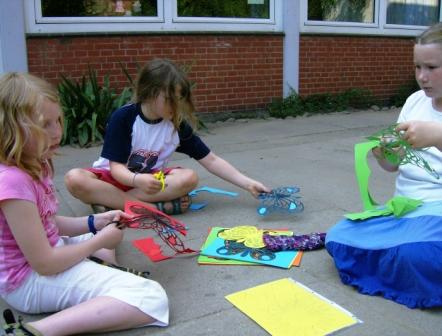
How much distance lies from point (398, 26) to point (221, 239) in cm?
726

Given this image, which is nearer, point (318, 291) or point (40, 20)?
point (318, 291)

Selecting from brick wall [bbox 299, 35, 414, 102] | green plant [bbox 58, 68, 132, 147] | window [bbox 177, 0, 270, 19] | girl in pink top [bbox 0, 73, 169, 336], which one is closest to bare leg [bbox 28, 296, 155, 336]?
girl in pink top [bbox 0, 73, 169, 336]

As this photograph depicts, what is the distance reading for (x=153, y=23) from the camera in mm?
6531

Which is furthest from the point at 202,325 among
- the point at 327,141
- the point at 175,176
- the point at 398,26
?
the point at 398,26

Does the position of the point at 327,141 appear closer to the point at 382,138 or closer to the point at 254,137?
the point at 254,137

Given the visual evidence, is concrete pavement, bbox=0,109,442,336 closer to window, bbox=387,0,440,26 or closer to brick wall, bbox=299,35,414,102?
brick wall, bbox=299,35,414,102

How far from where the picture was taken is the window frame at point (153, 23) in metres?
5.90

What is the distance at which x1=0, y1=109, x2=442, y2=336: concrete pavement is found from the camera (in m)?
1.98

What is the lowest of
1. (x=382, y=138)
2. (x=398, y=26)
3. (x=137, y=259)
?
(x=137, y=259)

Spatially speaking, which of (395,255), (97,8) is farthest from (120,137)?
(97,8)

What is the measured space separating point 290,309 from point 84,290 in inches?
30.7

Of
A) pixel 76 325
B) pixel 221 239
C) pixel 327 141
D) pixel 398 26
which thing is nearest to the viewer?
pixel 76 325

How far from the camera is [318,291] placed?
2213 millimetres

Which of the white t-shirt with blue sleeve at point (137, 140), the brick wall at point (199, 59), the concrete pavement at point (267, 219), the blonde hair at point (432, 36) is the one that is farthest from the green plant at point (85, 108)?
the blonde hair at point (432, 36)
